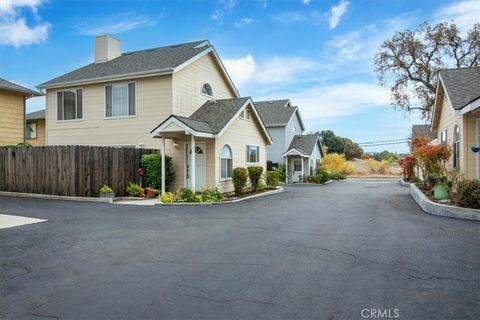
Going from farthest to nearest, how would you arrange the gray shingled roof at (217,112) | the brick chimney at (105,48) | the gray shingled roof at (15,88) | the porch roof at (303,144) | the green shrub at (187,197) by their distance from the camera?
the porch roof at (303,144) → the brick chimney at (105,48) → the gray shingled roof at (15,88) → the gray shingled roof at (217,112) → the green shrub at (187,197)

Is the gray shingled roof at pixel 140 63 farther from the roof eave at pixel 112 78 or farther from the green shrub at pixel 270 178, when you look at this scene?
the green shrub at pixel 270 178

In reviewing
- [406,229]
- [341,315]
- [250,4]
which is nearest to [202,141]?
[250,4]

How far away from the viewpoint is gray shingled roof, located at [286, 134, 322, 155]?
32.4m

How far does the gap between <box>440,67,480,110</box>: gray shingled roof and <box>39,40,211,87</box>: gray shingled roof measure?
1208 centimetres

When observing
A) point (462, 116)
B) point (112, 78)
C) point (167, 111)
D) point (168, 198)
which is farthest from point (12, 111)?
point (462, 116)

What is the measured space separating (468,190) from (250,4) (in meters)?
Answer: 12.3

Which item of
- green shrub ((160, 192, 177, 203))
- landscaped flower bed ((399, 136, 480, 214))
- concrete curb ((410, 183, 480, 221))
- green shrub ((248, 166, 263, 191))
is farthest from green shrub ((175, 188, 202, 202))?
landscaped flower bed ((399, 136, 480, 214))

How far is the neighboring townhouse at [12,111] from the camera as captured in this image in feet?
61.6

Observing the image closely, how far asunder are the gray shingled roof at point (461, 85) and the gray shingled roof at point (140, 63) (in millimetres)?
12085

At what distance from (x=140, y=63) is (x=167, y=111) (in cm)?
380

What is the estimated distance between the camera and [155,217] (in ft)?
34.4

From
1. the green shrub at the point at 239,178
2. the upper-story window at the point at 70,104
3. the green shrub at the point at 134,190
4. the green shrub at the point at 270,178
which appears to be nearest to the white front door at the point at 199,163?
the green shrub at the point at 239,178

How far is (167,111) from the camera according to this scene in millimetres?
17391

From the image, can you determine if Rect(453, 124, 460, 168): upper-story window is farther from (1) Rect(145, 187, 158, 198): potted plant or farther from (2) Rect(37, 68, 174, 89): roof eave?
(1) Rect(145, 187, 158, 198): potted plant
